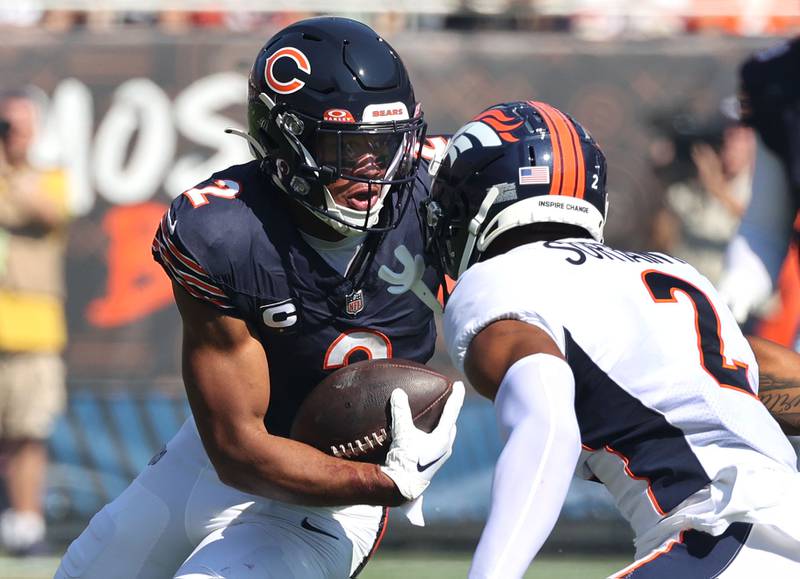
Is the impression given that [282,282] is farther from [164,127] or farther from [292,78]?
[164,127]

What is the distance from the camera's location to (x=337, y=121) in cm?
290

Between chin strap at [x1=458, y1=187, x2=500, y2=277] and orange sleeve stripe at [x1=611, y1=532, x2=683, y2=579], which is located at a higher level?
chin strap at [x1=458, y1=187, x2=500, y2=277]

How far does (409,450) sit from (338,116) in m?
0.77

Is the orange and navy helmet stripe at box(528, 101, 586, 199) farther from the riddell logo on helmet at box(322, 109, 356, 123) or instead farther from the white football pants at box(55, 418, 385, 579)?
the white football pants at box(55, 418, 385, 579)

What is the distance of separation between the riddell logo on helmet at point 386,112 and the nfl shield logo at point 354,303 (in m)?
0.41

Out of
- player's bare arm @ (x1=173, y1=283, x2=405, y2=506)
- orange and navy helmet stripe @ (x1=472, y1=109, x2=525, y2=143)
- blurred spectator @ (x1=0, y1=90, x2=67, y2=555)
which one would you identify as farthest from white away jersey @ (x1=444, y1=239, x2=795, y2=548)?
blurred spectator @ (x1=0, y1=90, x2=67, y2=555)

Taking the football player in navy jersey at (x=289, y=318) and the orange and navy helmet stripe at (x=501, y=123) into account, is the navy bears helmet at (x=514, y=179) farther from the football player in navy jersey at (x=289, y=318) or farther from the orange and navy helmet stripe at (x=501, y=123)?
the football player in navy jersey at (x=289, y=318)

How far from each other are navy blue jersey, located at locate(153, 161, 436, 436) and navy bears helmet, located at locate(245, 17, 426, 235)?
0.08m

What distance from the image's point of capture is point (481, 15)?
6.64 meters

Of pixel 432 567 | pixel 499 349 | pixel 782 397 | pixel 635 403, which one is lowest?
pixel 432 567

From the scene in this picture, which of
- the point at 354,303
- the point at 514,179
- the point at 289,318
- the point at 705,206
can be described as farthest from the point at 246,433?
the point at 705,206

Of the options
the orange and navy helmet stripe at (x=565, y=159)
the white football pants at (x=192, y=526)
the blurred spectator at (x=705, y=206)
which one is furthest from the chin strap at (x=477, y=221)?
the blurred spectator at (x=705, y=206)

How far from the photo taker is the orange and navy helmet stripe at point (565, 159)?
2395 millimetres

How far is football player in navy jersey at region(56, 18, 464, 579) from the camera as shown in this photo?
2.79 metres
